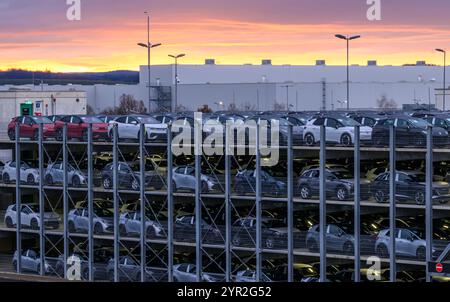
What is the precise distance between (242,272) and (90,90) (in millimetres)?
72985

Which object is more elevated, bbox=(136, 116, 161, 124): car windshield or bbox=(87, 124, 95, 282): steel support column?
bbox=(136, 116, 161, 124): car windshield

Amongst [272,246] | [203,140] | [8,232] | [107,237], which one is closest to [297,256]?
[272,246]

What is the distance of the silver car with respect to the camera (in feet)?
99.7

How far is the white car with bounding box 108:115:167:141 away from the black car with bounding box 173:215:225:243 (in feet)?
11.2

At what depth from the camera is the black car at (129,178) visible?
1475 inches

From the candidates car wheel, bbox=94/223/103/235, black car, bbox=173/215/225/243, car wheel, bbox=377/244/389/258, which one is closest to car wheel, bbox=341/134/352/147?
car wheel, bbox=377/244/389/258

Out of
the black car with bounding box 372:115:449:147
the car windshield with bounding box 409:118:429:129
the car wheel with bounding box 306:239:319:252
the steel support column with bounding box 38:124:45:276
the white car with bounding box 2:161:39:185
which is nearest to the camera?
the black car with bounding box 372:115:449:147

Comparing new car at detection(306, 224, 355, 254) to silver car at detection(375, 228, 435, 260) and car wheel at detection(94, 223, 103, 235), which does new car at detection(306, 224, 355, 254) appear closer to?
silver car at detection(375, 228, 435, 260)

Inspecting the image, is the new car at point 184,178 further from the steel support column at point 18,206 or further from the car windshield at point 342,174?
the steel support column at point 18,206

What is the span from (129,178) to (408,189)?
1118cm

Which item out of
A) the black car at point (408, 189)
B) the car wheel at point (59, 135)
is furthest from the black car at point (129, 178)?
the black car at point (408, 189)

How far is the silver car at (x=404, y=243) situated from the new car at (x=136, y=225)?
340 inches

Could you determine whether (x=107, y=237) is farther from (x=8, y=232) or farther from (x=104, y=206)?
(x=8, y=232)

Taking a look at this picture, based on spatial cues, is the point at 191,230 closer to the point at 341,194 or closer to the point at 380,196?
the point at 341,194
